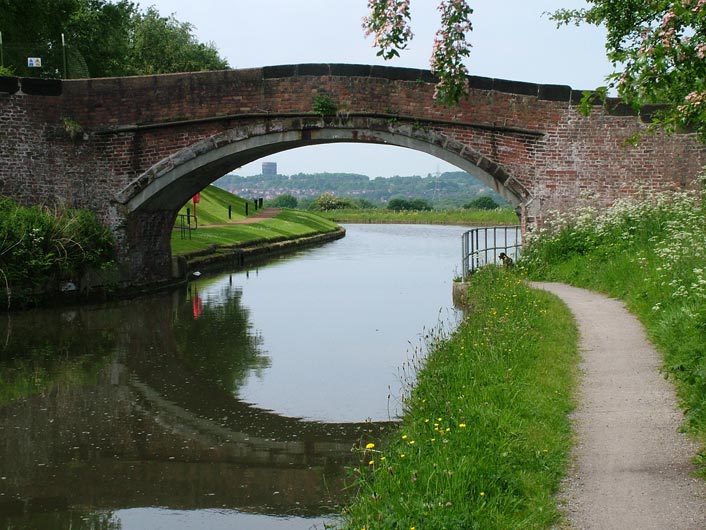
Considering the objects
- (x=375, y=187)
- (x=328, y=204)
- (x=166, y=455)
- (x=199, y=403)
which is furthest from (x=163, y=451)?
(x=375, y=187)

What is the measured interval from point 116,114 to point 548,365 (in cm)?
→ 1211

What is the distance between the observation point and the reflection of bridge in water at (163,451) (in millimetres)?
6871

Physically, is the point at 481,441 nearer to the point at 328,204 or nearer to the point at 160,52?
the point at 160,52

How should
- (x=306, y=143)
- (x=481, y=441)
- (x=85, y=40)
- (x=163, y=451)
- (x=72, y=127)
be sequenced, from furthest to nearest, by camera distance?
(x=85, y=40), (x=306, y=143), (x=72, y=127), (x=163, y=451), (x=481, y=441)

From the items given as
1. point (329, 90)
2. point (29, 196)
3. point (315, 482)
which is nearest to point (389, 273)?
point (329, 90)

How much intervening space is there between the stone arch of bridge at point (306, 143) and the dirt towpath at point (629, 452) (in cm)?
827

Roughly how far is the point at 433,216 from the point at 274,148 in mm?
37648

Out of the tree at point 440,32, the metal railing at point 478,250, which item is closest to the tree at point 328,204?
the metal railing at point 478,250

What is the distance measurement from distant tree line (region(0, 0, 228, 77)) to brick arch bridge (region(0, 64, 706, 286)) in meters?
1.85

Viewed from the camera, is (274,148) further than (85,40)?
No

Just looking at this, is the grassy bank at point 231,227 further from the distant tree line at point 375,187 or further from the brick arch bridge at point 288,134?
the distant tree line at point 375,187

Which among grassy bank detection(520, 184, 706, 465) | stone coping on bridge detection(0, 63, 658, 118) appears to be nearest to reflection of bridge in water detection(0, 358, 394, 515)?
grassy bank detection(520, 184, 706, 465)

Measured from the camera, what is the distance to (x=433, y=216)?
55.7m

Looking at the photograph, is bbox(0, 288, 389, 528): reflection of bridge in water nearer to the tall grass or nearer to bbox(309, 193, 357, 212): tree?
the tall grass
